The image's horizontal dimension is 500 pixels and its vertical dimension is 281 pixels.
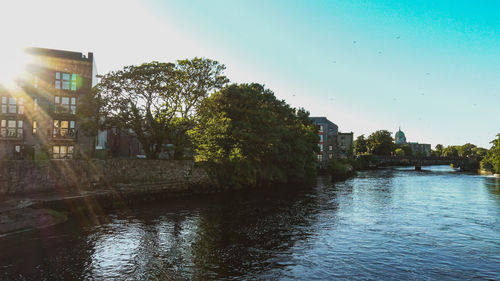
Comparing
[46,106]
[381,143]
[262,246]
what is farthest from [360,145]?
[262,246]

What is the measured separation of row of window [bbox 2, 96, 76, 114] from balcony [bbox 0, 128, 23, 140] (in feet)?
7.46

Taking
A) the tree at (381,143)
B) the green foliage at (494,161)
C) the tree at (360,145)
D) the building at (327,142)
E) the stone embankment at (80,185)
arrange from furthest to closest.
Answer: the tree at (360,145)
the tree at (381,143)
the building at (327,142)
the green foliage at (494,161)
the stone embankment at (80,185)

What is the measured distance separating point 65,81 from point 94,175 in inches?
666

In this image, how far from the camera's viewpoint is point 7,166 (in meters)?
25.9

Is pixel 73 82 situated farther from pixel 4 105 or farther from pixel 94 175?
pixel 94 175

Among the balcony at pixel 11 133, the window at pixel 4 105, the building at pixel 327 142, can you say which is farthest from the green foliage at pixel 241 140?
the building at pixel 327 142

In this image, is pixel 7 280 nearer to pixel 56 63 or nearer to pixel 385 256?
pixel 385 256

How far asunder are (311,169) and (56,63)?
43.5 meters

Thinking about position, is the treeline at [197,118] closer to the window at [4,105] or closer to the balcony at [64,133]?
the balcony at [64,133]

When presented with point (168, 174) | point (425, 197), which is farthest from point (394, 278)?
point (168, 174)

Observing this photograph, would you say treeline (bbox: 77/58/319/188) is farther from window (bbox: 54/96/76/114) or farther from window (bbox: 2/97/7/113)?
window (bbox: 2/97/7/113)

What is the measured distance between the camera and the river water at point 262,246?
13305mm

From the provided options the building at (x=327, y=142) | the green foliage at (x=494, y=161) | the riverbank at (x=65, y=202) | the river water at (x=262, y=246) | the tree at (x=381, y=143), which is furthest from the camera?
the tree at (x=381, y=143)

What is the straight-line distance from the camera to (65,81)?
42312 mm
